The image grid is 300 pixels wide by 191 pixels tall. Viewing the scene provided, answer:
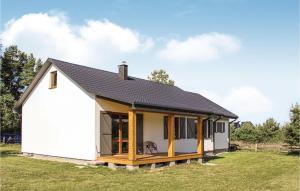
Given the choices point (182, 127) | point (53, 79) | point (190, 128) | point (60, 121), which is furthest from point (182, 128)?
point (53, 79)

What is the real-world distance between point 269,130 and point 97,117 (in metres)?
19.9

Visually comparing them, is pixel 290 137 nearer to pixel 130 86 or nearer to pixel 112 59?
pixel 130 86

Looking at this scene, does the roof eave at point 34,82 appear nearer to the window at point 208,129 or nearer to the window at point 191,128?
the window at point 191,128

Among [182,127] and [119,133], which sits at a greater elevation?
[182,127]

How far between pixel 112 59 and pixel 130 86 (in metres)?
7.35

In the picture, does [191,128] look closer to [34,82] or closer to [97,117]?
[97,117]

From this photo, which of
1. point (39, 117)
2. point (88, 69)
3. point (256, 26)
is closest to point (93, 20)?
point (88, 69)

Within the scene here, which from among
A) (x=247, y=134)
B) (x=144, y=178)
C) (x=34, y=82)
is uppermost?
(x=34, y=82)

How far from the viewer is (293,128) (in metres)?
23.0

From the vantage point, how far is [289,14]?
1541 cm

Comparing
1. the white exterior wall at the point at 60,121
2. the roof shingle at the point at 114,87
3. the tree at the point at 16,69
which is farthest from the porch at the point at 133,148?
the tree at the point at 16,69

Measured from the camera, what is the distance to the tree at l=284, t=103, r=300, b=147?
23.0 metres

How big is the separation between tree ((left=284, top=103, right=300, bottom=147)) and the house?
608 cm

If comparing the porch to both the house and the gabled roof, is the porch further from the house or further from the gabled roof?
the gabled roof
